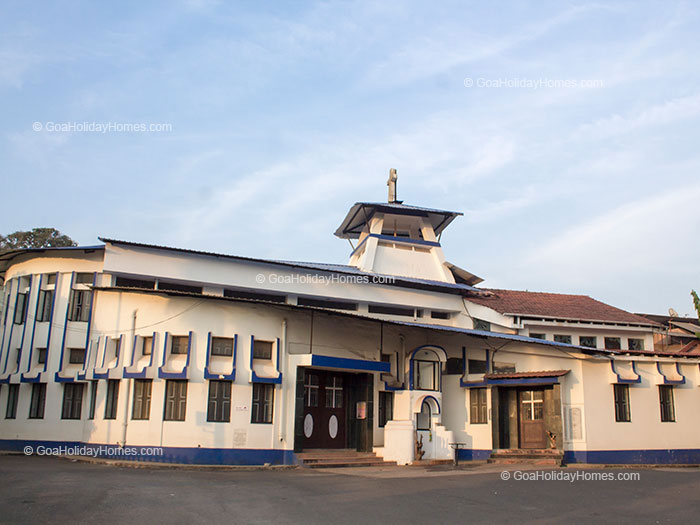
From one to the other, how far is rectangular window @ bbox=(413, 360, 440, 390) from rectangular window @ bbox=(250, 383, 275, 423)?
5.15 meters

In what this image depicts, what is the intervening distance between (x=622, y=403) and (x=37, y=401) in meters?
19.7

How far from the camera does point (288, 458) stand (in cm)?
1995

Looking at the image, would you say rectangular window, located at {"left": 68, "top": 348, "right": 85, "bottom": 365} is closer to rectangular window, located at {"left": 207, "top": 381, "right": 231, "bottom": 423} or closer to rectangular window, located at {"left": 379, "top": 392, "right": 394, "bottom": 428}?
rectangular window, located at {"left": 207, "top": 381, "right": 231, "bottom": 423}

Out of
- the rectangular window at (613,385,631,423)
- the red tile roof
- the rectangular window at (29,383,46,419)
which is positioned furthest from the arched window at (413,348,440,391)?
the rectangular window at (29,383,46,419)

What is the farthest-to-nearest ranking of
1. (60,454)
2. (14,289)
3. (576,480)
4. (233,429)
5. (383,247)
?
(383,247), (14,289), (60,454), (233,429), (576,480)

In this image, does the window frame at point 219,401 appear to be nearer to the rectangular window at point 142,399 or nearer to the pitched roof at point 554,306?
the rectangular window at point 142,399

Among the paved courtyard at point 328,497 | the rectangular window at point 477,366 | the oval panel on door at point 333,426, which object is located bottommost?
the paved courtyard at point 328,497

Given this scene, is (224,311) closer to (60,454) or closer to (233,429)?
(233,429)

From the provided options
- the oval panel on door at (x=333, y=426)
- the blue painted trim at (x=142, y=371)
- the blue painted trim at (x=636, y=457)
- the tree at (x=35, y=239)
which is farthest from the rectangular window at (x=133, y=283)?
the tree at (x=35, y=239)

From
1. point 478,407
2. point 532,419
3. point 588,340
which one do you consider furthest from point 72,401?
point 588,340

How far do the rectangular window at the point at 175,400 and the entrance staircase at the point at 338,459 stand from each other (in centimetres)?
378

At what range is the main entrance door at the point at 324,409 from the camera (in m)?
21.5

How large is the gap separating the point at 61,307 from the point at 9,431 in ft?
15.2

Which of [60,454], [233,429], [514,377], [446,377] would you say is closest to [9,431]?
[60,454]
